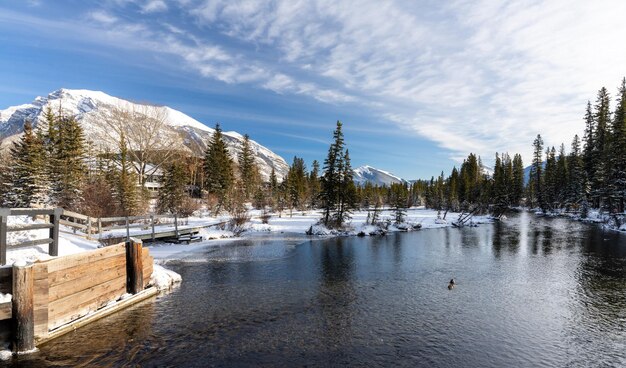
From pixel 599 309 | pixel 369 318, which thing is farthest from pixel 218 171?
pixel 599 309

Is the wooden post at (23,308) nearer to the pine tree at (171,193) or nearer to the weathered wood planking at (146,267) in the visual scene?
the weathered wood planking at (146,267)

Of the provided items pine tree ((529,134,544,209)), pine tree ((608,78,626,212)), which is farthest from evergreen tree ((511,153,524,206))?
pine tree ((608,78,626,212))

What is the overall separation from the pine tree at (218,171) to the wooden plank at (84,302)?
43.3m

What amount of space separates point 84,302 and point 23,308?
2.73m

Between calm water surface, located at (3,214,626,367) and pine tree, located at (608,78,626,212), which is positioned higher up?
pine tree, located at (608,78,626,212)

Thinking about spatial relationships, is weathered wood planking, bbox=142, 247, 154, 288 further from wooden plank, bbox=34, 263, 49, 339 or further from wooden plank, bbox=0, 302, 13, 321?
wooden plank, bbox=0, 302, 13, 321

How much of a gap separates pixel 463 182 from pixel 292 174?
55.3 meters

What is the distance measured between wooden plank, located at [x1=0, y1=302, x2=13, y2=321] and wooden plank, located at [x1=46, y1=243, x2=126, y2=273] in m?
1.19

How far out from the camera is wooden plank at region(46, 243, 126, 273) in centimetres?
941

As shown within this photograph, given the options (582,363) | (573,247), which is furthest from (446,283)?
(573,247)

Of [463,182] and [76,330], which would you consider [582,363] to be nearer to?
[76,330]

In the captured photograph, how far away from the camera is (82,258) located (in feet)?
35.1

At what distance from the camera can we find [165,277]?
16297 mm

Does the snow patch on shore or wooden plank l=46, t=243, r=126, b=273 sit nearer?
wooden plank l=46, t=243, r=126, b=273
